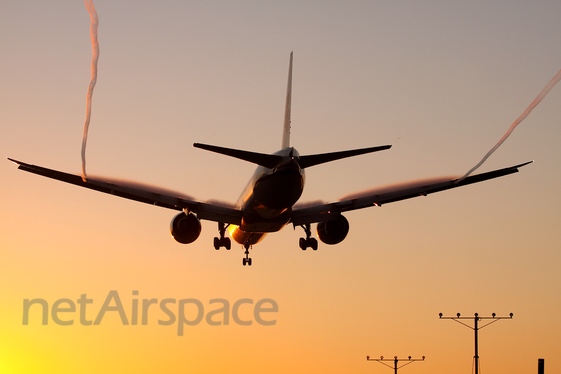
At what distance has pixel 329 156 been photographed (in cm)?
3027

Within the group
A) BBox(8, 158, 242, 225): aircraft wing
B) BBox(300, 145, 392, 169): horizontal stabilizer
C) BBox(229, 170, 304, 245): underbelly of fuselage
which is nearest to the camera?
BBox(300, 145, 392, 169): horizontal stabilizer

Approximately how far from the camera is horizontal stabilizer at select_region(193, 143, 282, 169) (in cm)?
2886

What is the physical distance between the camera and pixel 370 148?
29062 mm

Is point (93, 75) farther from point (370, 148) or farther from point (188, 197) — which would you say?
point (188, 197)

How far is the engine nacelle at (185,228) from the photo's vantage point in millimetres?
38031

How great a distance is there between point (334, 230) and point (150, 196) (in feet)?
35.8

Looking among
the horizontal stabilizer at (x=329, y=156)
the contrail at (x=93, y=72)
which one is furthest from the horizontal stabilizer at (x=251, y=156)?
the contrail at (x=93, y=72)

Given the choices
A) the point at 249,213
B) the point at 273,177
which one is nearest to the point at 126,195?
the point at 249,213

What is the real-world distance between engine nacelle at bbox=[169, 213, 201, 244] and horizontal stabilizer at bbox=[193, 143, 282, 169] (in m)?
8.47

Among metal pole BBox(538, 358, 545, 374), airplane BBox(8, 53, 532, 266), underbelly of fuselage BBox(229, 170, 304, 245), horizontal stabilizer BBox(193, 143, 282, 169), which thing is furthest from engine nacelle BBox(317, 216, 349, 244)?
metal pole BBox(538, 358, 545, 374)

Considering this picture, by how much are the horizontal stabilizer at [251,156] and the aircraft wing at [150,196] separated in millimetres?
8229

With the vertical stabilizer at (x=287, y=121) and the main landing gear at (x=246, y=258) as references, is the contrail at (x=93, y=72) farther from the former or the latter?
the main landing gear at (x=246, y=258)

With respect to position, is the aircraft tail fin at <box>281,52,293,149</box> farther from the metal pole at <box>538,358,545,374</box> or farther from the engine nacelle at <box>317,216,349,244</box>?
the metal pole at <box>538,358,545,374</box>

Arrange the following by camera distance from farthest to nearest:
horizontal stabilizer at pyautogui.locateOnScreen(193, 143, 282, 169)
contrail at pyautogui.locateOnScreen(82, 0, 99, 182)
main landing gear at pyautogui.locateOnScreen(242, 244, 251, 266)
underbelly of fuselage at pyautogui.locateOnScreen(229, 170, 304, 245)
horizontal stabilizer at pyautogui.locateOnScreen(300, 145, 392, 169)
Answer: main landing gear at pyautogui.locateOnScreen(242, 244, 251, 266)
underbelly of fuselage at pyautogui.locateOnScreen(229, 170, 304, 245)
horizontal stabilizer at pyautogui.locateOnScreen(300, 145, 392, 169)
horizontal stabilizer at pyautogui.locateOnScreen(193, 143, 282, 169)
contrail at pyautogui.locateOnScreen(82, 0, 99, 182)
